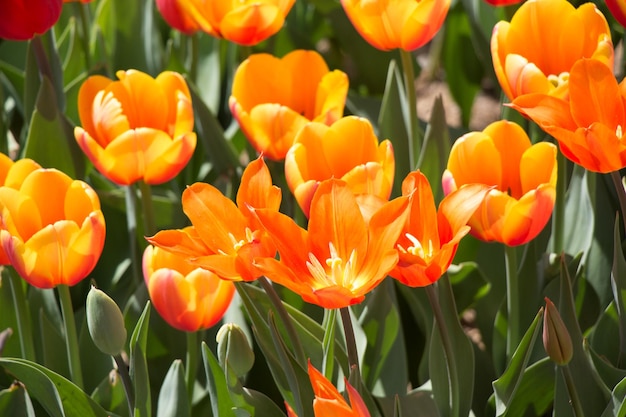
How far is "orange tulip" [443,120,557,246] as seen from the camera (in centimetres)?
116

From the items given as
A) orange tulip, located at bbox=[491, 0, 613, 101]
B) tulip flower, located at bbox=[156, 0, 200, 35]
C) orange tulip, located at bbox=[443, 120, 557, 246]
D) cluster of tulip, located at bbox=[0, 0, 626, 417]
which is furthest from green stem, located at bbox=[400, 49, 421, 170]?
tulip flower, located at bbox=[156, 0, 200, 35]

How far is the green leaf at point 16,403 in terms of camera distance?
4.22ft

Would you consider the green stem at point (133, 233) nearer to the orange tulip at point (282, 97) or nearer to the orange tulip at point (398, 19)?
the orange tulip at point (282, 97)

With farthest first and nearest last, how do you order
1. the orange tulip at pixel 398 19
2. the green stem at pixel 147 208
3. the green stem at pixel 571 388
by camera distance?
1. the green stem at pixel 147 208
2. the orange tulip at pixel 398 19
3. the green stem at pixel 571 388

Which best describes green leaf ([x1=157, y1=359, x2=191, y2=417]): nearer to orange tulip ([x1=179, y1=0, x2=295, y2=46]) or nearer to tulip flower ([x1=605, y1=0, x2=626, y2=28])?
orange tulip ([x1=179, y1=0, x2=295, y2=46])

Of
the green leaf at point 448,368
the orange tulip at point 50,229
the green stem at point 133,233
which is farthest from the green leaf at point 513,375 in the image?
the green stem at point 133,233

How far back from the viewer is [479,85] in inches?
98.4

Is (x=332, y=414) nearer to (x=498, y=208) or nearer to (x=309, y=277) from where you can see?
(x=309, y=277)

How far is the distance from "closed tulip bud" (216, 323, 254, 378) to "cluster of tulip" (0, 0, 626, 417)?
0.06m

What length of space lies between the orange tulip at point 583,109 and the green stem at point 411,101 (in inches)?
16.7

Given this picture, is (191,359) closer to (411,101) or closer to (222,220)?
(222,220)

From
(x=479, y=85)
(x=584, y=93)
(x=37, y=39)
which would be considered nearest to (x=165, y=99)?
(x=37, y=39)

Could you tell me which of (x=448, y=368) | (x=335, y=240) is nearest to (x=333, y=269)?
(x=335, y=240)

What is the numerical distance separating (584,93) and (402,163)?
22.5 inches
